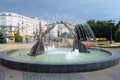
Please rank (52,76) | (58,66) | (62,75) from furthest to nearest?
(58,66) < (62,75) < (52,76)

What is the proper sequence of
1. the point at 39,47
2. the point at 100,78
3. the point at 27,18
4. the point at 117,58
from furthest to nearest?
the point at 27,18 < the point at 39,47 < the point at 117,58 < the point at 100,78

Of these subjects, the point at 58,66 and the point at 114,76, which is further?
the point at 58,66

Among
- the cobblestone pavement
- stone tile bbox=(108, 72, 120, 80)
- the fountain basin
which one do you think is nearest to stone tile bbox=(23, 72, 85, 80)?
the cobblestone pavement

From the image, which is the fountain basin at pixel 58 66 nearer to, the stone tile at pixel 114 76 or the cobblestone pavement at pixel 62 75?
the cobblestone pavement at pixel 62 75

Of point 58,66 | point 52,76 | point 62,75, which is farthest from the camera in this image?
point 58,66

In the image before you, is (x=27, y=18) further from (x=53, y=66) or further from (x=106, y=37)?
(x=53, y=66)

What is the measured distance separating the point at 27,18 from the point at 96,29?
63200 millimetres

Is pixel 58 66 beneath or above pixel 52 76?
above

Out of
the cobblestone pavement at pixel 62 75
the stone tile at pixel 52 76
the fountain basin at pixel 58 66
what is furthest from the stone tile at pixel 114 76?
the stone tile at pixel 52 76

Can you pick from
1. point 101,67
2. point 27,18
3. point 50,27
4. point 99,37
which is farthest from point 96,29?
point 27,18

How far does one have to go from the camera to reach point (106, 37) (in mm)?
57438

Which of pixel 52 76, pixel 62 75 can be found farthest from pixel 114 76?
pixel 52 76

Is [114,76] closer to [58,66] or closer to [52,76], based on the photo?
[58,66]

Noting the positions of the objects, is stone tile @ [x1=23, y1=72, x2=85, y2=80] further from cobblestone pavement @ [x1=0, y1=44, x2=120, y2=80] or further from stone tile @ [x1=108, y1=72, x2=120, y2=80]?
stone tile @ [x1=108, y1=72, x2=120, y2=80]
